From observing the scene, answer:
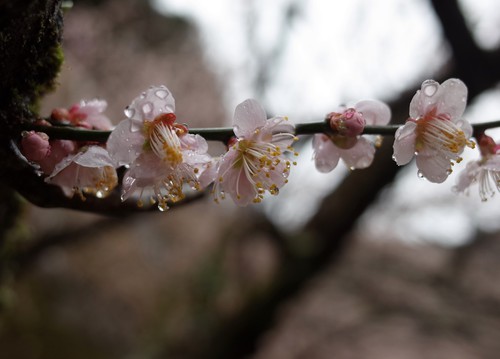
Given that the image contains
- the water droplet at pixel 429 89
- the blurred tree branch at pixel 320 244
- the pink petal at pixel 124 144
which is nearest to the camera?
the pink petal at pixel 124 144

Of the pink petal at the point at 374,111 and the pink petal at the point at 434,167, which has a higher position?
the pink petal at the point at 374,111

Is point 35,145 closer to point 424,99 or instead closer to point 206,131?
point 206,131

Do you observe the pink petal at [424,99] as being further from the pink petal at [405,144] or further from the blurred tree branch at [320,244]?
the blurred tree branch at [320,244]

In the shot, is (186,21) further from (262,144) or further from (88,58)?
(262,144)

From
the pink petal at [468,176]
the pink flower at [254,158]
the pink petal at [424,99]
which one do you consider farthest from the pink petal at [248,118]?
the pink petal at [468,176]

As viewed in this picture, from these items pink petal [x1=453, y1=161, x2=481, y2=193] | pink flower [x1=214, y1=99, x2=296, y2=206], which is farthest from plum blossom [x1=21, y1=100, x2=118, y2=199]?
pink petal [x1=453, y1=161, x2=481, y2=193]

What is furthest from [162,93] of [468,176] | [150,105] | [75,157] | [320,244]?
[320,244]
